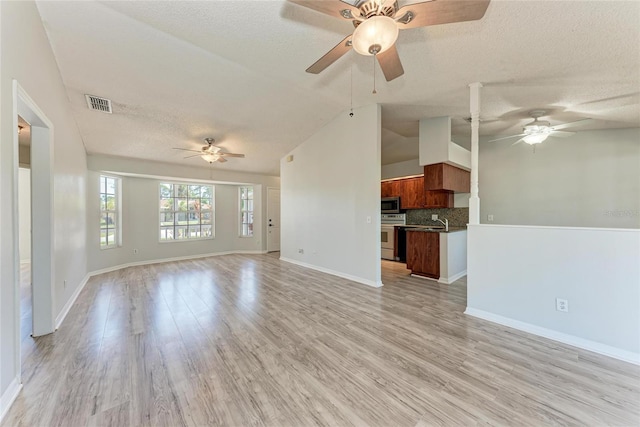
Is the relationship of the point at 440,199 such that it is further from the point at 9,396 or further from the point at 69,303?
the point at 69,303

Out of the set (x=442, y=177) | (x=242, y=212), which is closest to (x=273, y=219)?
(x=242, y=212)

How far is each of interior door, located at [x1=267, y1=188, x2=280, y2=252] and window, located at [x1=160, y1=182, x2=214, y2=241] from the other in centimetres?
166

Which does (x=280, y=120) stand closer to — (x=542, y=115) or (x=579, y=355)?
(x=542, y=115)

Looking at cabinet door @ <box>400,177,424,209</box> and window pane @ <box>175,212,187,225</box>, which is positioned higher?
cabinet door @ <box>400,177,424,209</box>

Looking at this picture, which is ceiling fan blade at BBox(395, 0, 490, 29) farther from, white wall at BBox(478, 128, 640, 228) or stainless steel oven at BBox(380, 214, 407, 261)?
stainless steel oven at BBox(380, 214, 407, 261)

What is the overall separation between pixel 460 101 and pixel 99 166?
22.7 ft

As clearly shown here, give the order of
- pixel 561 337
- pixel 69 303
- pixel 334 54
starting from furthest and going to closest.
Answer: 1. pixel 69 303
2. pixel 561 337
3. pixel 334 54

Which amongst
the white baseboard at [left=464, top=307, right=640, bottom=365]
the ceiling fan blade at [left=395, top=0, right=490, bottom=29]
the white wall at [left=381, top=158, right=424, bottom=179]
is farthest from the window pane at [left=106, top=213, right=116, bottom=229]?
the white baseboard at [left=464, top=307, right=640, bottom=365]

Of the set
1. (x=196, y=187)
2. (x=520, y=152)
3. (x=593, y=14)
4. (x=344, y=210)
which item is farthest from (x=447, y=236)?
(x=196, y=187)

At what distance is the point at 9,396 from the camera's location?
1.54m

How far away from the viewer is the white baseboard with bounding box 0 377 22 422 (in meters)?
1.47

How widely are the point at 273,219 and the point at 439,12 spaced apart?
6705 millimetres

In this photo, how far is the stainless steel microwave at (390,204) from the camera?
628cm

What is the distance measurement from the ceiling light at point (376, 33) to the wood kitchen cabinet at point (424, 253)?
353 centimetres
